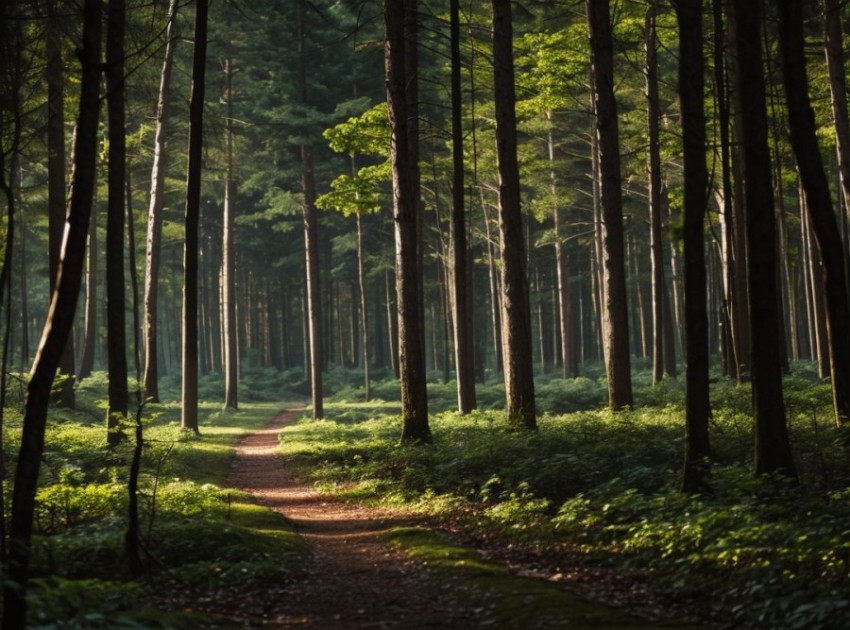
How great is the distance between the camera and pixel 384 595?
7.69m

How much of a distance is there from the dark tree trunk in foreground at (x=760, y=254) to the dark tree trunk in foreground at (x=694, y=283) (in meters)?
0.60

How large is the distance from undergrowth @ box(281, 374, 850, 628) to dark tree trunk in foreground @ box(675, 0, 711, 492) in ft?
1.08

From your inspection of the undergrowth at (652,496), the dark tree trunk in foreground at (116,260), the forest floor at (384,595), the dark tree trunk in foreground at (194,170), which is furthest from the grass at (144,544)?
the dark tree trunk in foreground at (194,170)

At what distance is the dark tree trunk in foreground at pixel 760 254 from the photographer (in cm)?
887

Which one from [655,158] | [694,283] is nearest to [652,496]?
[694,283]

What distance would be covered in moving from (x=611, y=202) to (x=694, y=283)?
806 cm

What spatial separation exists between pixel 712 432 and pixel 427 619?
8.67 meters

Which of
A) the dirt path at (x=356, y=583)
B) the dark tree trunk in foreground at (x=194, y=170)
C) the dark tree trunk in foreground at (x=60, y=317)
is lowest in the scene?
the dirt path at (x=356, y=583)

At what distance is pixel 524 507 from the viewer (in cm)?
1049

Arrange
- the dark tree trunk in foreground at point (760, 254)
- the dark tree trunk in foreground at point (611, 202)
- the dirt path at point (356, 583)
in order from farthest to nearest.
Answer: the dark tree trunk in foreground at point (611, 202)
the dark tree trunk in foreground at point (760, 254)
the dirt path at point (356, 583)

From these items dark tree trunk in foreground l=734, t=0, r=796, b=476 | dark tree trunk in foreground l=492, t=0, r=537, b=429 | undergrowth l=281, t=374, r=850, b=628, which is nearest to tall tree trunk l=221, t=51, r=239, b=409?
undergrowth l=281, t=374, r=850, b=628

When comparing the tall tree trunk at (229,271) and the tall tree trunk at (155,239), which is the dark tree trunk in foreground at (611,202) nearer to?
the tall tree trunk at (155,239)

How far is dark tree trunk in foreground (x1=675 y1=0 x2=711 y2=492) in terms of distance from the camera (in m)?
9.45

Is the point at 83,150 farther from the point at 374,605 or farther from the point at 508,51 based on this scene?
the point at 508,51
